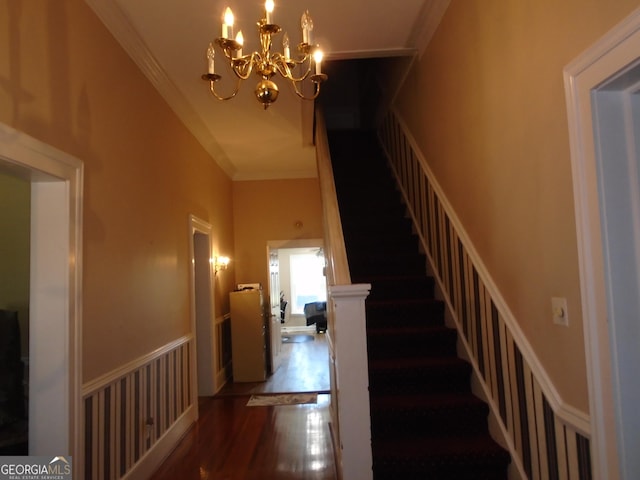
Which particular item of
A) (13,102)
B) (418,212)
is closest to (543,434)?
(418,212)

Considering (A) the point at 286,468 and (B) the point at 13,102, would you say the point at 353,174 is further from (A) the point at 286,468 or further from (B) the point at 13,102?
(B) the point at 13,102

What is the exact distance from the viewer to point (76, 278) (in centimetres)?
207

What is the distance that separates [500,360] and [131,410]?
232cm

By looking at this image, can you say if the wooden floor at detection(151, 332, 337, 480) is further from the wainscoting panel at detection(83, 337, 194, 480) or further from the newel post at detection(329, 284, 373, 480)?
the newel post at detection(329, 284, 373, 480)

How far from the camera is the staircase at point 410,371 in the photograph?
225cm

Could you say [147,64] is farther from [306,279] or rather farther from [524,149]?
[306,279]

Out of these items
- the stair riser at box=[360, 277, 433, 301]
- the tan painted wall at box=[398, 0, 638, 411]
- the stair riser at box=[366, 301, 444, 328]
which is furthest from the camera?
the stair riser at box=[360, 277, 433, 301]

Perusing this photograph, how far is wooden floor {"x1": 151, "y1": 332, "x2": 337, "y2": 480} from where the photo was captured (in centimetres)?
301

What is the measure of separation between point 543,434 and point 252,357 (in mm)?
4368

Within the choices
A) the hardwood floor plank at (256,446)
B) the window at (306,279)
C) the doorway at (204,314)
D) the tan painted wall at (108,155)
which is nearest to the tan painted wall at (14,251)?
the tan painted wall at (108,155)

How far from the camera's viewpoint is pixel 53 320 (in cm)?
199

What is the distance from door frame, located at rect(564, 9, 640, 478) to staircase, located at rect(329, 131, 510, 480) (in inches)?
38.6

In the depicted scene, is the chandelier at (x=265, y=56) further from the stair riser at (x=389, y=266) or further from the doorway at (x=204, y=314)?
the doorway at (x=204, y=314)

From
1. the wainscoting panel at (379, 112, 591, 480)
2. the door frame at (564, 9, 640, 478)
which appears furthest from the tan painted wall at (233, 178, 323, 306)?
the door frame at (564, 9, 640, 478)
